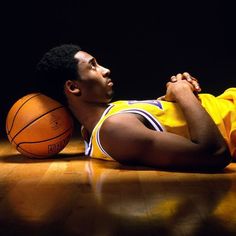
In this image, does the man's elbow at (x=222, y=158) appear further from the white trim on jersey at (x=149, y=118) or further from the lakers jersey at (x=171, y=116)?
the white trim on jersey at (x=149, y=118)

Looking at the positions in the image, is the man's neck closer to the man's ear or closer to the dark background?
the man's ear

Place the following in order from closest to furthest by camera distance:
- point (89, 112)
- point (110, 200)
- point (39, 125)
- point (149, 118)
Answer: point (110, 200) < point (149, 118) < point (39, 125) < point (89, 112)

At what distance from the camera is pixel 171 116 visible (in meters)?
2.81

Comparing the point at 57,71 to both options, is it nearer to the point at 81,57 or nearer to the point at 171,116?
the point at 81,57

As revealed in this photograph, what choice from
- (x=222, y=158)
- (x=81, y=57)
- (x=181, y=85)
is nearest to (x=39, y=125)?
(x=81, y=57)

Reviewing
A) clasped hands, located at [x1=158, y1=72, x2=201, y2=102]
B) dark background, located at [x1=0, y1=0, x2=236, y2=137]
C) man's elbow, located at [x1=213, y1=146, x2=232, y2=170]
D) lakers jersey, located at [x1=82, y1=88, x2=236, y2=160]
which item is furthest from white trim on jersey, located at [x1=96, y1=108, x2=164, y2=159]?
dark background, located at [x1=0, y1=0, x2=236, y2=137]

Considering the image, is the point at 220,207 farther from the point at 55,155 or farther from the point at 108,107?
the point at 55,155

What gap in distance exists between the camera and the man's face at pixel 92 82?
2.98m

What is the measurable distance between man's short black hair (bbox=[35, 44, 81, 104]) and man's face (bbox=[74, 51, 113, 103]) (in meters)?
0.04

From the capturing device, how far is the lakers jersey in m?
2.76

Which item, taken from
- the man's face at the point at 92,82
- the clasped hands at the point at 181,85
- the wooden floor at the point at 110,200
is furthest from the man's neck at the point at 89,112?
the clasped hands at the point at 181,85

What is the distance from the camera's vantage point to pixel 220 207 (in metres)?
1.91

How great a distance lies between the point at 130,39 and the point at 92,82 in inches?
94.8

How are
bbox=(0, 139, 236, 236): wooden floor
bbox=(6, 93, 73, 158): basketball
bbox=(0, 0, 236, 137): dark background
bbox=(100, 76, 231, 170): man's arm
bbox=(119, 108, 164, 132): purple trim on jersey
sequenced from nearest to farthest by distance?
bbox=(0, 139, 236, 236): wooden floor < bbox=(100, 76, 231, 170): man's arm < bbox=(119, 108, 164, 132): purple trim on jersey < bbox=(6, 93, 73, 158): basketball < bbox=(0, 0, 236, 137): dark background
